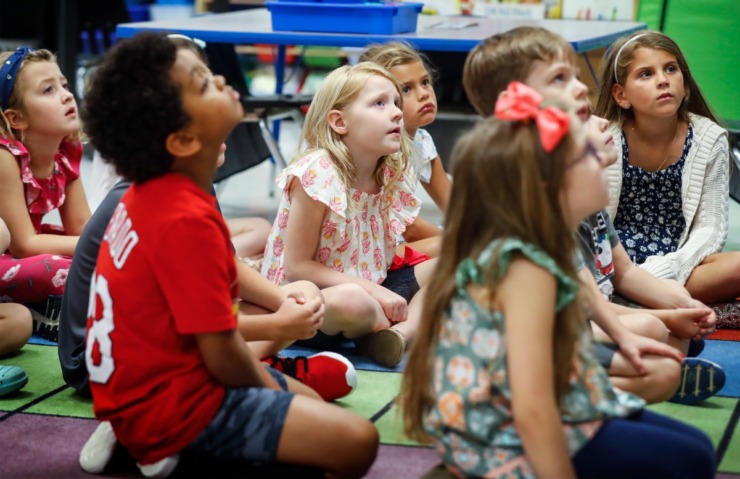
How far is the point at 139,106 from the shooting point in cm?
142

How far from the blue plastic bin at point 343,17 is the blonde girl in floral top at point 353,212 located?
2.79 ft

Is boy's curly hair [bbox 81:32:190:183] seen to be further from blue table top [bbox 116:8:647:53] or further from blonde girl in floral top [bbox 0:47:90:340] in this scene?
blue table top [bbox 116:8:647:53]

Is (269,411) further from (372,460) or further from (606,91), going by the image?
(606,91)

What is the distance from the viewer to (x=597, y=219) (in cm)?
208

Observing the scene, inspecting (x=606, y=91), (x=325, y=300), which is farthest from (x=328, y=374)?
(x=606, y=91)

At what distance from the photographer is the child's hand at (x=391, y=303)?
2.31 metres

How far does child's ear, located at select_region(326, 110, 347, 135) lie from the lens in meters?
2.39

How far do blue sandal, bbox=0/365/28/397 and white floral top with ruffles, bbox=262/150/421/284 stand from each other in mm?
645

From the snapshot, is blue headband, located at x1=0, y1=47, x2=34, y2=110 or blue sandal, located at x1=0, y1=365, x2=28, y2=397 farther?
blue headband, located at x1=0, y1=47, x2=34, y2=110

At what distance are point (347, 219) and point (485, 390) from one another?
1.13 meters

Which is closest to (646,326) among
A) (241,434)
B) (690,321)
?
(690,321)

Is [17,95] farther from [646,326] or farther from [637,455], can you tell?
[637,455]

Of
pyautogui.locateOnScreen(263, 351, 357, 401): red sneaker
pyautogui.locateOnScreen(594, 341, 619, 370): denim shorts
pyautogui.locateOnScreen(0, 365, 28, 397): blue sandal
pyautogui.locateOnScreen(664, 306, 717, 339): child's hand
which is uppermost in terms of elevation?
pyautogui.locateOnScreen(594, 341, 619, 370): denim shorts

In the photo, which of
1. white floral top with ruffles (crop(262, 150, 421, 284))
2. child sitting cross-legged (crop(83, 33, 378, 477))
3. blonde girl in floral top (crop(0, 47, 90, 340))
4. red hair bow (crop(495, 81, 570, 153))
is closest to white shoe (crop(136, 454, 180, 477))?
child sitting cross-legged (crop(83, 33, 378, 477))
